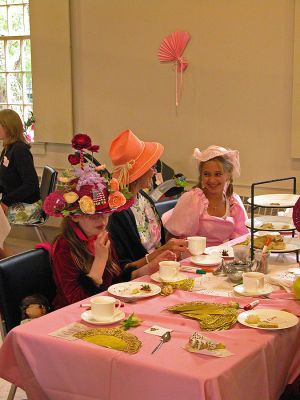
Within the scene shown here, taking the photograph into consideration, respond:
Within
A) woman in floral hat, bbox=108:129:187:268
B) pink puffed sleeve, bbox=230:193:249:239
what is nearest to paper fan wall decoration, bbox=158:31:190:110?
pink puffed sleeve, bbox=230:193:249:239

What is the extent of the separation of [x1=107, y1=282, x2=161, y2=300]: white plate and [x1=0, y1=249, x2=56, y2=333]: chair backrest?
1.12 feet

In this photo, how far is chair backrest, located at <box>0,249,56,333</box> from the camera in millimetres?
2193

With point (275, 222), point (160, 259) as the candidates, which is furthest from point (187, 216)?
point (160, 259)

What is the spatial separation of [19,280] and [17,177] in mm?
2896

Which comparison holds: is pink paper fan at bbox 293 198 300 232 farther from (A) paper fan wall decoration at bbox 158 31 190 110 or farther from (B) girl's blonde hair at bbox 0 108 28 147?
(B) girl's blonde hair at bbox 0 108 28 147

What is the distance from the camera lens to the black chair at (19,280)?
219 cm

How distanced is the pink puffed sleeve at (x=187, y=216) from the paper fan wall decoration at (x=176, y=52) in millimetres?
1901

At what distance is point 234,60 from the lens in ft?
14.7

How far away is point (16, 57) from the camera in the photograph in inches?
238

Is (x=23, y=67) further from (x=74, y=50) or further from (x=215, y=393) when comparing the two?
(x=215, y=393)

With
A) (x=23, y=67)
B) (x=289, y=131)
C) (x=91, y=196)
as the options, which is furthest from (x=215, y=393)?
(x=23, y=67)

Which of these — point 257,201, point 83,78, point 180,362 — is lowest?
point 180,362

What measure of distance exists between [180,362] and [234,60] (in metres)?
3.31

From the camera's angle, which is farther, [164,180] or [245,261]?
[164,180]
